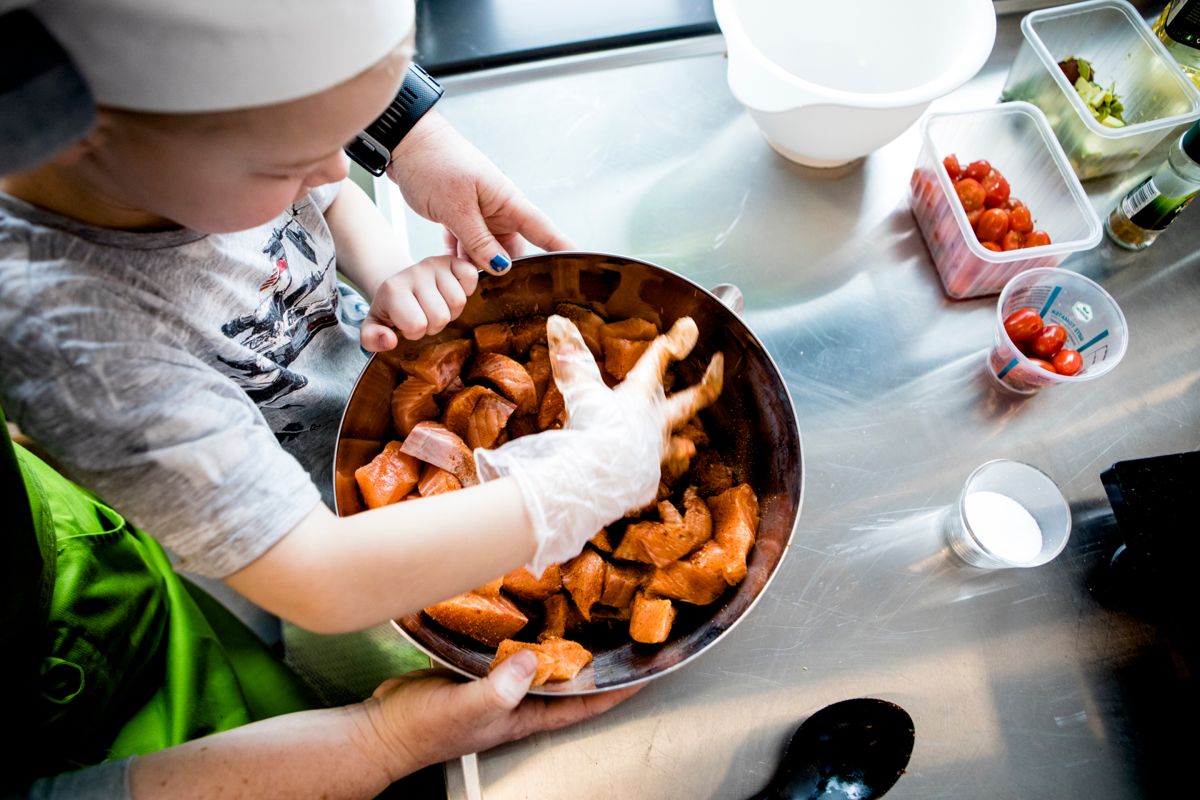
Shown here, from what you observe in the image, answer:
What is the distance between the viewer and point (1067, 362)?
111 centimetres

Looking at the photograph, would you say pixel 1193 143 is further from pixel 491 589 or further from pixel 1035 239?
pixel 491 589

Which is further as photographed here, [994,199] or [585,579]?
[994,199]

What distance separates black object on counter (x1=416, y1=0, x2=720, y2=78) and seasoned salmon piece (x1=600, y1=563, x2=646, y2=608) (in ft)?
3.61

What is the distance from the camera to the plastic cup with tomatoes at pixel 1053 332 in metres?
1.11

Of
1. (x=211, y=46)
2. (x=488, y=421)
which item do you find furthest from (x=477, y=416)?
(x=211, y=46)

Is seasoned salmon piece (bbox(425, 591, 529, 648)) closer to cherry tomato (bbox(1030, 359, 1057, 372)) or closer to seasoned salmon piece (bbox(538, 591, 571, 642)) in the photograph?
seasoned salmon piece (bbox(538, 591, 571, 642))

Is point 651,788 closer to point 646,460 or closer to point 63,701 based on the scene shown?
point 646,460

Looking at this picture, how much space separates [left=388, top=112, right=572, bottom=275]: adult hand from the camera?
3.46ft

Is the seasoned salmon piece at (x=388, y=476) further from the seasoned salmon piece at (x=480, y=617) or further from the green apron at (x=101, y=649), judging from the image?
the green apron at (x=101, y=649)

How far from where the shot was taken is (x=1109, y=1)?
4.28ft

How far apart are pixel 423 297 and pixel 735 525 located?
0.53 meters

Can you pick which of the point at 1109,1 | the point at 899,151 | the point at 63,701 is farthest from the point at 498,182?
Answer: the point at 1109,1

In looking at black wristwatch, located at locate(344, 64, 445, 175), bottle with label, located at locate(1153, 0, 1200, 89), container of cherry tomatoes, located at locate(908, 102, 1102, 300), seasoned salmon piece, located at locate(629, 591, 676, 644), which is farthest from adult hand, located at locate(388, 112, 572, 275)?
bottle with label, located at locate(1153, 0, 1200, 89)

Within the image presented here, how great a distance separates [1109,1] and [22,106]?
168 cm
